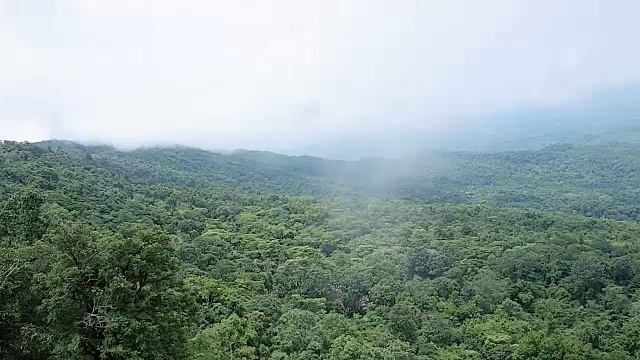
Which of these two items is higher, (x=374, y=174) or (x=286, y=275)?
(x=374, y=174)

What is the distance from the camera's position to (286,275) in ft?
140

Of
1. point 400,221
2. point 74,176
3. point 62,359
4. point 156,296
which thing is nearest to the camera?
point 62,359

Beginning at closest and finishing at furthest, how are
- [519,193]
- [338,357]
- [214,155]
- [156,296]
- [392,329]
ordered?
[156,296], [338,357], [392,329], [519,193], [214,155]

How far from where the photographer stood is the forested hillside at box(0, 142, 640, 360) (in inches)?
586

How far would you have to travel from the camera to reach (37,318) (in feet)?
48.9

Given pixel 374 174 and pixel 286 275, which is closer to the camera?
pixel 286 275

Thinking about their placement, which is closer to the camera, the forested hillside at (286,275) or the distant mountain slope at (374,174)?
the forested hillside at (286,275)

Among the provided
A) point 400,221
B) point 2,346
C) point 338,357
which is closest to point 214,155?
point 400,221

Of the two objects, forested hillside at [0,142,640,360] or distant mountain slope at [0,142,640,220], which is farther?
distant mountain slope at [0,142,640,220]

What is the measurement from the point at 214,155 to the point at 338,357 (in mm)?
104687

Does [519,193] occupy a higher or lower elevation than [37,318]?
lower

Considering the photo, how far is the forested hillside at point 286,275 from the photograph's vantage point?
1488 centimetres

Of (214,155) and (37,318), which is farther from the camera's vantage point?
(214,155)

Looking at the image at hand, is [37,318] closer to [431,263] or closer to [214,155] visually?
[431,263]
